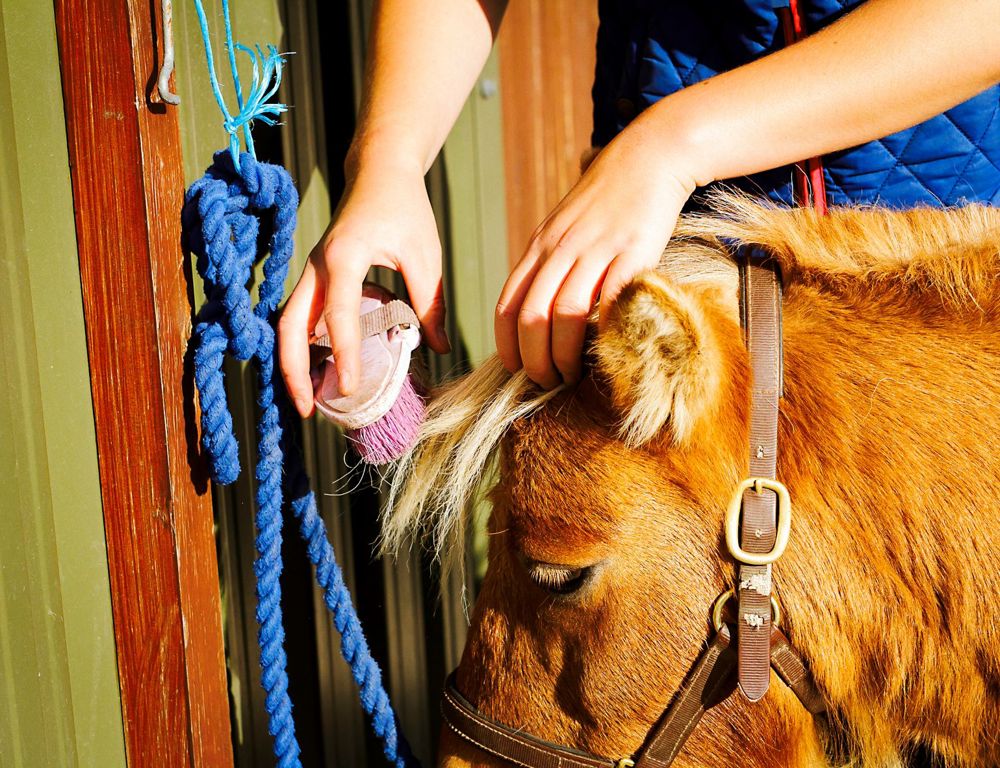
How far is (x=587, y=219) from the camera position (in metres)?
1.12

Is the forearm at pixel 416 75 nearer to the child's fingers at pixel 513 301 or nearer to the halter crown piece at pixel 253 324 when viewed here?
the halter crown piece at pixel 253 324

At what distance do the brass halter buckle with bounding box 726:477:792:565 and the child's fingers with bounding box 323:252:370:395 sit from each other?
55 cm

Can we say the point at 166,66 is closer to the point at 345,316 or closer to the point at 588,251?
the point at 345,316

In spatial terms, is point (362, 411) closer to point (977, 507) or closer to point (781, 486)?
point (781, 486)

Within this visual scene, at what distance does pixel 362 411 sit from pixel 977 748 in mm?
1019

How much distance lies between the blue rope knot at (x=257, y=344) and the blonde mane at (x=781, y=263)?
0.73ft

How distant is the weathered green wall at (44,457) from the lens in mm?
1191

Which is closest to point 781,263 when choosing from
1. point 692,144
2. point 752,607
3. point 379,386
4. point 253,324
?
point 692,144

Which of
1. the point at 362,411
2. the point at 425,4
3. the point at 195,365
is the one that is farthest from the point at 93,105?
the point at 425,4

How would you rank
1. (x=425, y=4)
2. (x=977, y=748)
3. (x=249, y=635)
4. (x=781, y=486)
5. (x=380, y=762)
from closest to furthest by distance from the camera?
(x=781, y=486) < (x=977, y=748) < (x=425, y=4) < (x=249, y=635) < (x=380, y=762)

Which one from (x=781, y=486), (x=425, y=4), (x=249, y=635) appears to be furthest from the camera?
(x=249, y=635)

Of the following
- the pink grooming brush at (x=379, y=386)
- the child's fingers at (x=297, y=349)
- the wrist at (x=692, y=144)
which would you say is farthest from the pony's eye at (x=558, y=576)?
the wrist at (x=692, y=144)

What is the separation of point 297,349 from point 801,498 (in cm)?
73

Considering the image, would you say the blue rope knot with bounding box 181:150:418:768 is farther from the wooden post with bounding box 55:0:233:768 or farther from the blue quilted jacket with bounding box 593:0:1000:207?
the blue quilted jacket with bounding box 593:0:1000:207
